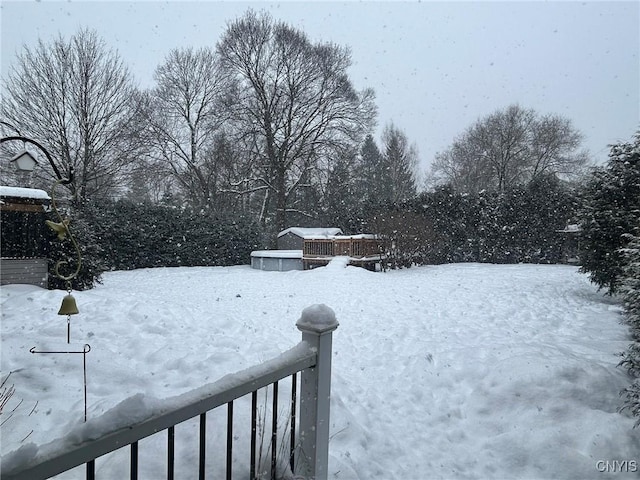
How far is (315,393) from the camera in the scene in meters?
2.03

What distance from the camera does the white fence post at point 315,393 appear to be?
201 centimetres

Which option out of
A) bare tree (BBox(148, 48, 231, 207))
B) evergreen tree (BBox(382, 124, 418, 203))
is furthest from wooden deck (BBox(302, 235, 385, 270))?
evergreen tree (BBox(382, 124, 418, 203))

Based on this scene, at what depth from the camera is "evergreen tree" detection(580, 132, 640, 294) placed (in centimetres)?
620

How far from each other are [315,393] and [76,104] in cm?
1695

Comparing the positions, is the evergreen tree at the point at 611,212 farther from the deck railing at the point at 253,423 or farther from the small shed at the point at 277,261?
the small shed at the point at 277,261

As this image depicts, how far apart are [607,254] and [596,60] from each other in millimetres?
10734

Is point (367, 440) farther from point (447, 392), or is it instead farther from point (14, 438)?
point (14, 438)

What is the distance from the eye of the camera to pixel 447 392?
3641 millimetres

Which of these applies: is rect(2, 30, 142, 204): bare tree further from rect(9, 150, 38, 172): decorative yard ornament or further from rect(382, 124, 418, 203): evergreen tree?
rect(382, 124, 418, 203): evergreen tree

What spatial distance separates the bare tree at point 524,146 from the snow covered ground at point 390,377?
21.7 m

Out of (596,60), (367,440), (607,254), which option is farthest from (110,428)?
(596,60)

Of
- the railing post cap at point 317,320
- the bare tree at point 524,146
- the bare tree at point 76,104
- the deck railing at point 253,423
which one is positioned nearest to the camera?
the deck railing at point 253,423

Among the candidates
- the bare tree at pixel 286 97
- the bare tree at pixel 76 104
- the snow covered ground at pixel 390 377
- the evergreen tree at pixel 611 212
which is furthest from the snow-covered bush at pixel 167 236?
the evergreen tree at pixel 611 212

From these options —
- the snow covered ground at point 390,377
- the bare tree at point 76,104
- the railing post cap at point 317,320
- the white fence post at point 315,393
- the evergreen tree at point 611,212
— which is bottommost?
the snow covered ground at point 390,377
